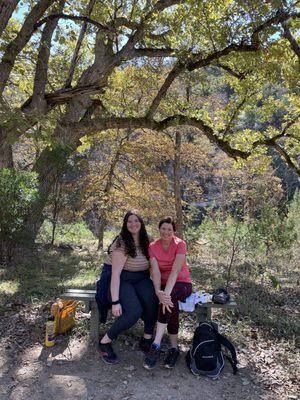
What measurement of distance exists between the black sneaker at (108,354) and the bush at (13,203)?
4.15 meters

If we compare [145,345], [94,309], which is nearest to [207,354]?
[145,345]

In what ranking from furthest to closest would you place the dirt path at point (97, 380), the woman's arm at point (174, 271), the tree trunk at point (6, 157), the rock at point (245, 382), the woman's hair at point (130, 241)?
the tree trunk at point (6, 157) → the woman's hair at point (130, 241) → the woman's arm at point (174, 271) → the rock at point (245, 382) → the dirt path at point (97, 380)

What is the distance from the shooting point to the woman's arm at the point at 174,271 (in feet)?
12.9

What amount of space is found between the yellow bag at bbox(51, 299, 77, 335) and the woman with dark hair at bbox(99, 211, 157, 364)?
0.56 meters

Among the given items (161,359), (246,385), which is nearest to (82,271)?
(161,359)

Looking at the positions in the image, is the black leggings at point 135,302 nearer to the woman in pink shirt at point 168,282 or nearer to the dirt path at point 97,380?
the woman in pink shirt at point 168,282

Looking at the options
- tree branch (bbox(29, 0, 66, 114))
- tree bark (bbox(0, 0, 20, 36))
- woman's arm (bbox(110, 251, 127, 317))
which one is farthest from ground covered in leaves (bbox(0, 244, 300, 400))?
tree bark (bbox(0, 0, 20, 36))

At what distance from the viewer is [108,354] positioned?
12.5ft

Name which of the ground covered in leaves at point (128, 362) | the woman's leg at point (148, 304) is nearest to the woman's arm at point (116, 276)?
the woman's leg at point (148, 304)

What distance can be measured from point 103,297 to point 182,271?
911mm

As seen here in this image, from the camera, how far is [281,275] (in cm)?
938

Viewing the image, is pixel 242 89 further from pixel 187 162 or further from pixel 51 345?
pixel 51 345

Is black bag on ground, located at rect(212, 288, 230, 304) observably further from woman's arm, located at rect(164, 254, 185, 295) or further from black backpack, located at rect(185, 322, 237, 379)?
woman's arm, located at rect(164, 254, 185, 295)

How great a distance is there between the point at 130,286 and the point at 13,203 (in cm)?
406
